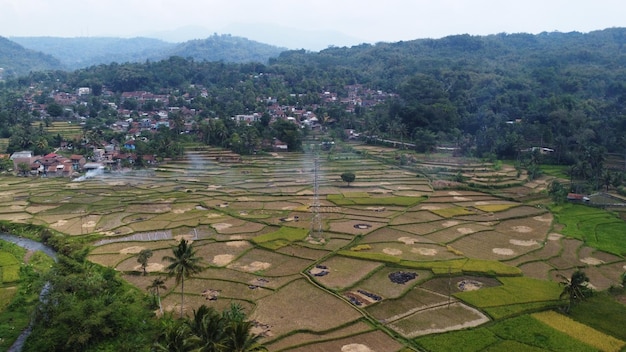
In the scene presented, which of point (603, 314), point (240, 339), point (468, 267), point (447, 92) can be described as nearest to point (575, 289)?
point (603, 314)

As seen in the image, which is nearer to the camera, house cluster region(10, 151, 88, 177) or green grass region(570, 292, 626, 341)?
green grass region(570, 292, 626, 341)

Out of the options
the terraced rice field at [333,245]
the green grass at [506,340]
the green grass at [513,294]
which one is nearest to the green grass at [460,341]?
the green grass at [506,340]

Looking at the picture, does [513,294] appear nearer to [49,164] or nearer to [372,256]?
[372,256]

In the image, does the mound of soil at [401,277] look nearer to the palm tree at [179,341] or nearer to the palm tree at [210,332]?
the palm tree at [210,332]

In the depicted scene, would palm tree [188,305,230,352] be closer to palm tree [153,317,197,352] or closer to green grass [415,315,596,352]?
palm tree [153,317,197,352]

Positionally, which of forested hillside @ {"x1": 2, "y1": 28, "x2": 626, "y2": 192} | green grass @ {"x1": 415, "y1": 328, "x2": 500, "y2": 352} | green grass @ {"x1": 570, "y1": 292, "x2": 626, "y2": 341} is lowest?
green grass @ {"x1": 415, "y1": 328, "x2": 500, "y2": 352}

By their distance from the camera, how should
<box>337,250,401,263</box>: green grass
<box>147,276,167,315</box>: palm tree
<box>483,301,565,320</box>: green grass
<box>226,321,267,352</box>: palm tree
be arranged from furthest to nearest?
<box>337,250,401,263</box>: green grass → <box>147,276,167,315</box>: palm tree → <box>483,301,565,320</box>: green grass → <box>226,321,267,352</box>: palm tree

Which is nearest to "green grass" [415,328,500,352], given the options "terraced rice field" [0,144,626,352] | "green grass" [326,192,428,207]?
"terraced rice field" [0,144,626,352]
